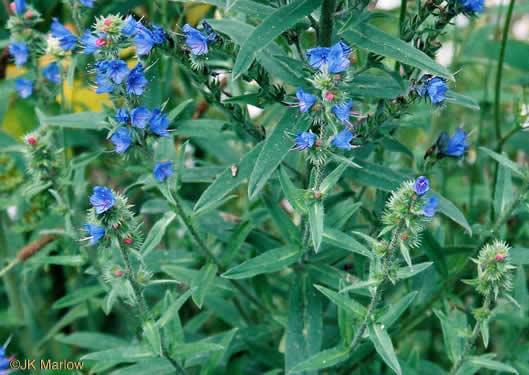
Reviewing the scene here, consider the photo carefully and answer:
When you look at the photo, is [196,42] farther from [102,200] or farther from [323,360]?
[323,360]

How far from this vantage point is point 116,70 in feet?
5.91

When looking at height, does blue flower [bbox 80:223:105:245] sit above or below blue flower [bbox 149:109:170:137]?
below

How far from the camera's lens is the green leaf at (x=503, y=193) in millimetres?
2256

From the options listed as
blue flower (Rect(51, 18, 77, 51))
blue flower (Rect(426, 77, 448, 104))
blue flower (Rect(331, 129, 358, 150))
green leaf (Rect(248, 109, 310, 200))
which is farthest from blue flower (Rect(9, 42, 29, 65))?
blue flower (Rect(426, 77, 448, 104))

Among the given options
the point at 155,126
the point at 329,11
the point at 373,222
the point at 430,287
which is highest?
the point at 329,11

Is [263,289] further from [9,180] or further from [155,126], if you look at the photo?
[9,180]

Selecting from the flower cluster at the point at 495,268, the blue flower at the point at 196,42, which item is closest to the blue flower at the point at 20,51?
the blue flower at the point at 196,42

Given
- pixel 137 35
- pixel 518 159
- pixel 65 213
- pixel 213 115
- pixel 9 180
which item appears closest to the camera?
pixel 137 35

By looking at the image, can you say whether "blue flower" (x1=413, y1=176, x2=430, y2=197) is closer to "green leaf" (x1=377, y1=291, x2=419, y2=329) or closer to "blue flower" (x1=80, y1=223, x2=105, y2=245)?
"green leaf" (x1=377, y1=291, x2=419, y2=329)

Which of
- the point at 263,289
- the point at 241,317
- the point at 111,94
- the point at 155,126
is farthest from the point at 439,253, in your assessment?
the point at 111,94

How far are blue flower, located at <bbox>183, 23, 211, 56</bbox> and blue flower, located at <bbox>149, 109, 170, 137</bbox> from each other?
0.23m

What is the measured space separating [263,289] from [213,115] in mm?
1965

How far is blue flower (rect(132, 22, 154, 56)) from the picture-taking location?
1.90m

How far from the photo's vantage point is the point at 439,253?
94.6 inches
